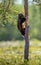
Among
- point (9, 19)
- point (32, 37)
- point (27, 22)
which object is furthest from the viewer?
point (32, 37)

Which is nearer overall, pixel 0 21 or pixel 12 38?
pixel 0 21

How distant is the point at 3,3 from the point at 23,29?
91 centimetres

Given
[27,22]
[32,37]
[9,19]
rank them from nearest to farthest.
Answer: [27,22], [9,19], [32,37]

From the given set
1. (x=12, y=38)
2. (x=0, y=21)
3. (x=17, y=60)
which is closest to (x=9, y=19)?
Result: (x=0, y=21)

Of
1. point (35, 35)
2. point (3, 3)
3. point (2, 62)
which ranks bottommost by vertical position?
point (35, 35)

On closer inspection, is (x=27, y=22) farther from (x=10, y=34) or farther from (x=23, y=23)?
(x=10, y=34)

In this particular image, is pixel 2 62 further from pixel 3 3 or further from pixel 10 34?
pixel 10 34

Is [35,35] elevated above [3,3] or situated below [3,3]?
below

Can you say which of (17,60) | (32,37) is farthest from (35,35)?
(17,60)

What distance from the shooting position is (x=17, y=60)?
9.29 meters

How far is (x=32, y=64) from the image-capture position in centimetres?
881

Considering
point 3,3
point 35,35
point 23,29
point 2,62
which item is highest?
point 3,3

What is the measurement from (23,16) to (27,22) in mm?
189

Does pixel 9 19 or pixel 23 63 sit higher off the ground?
pixel 9 19
